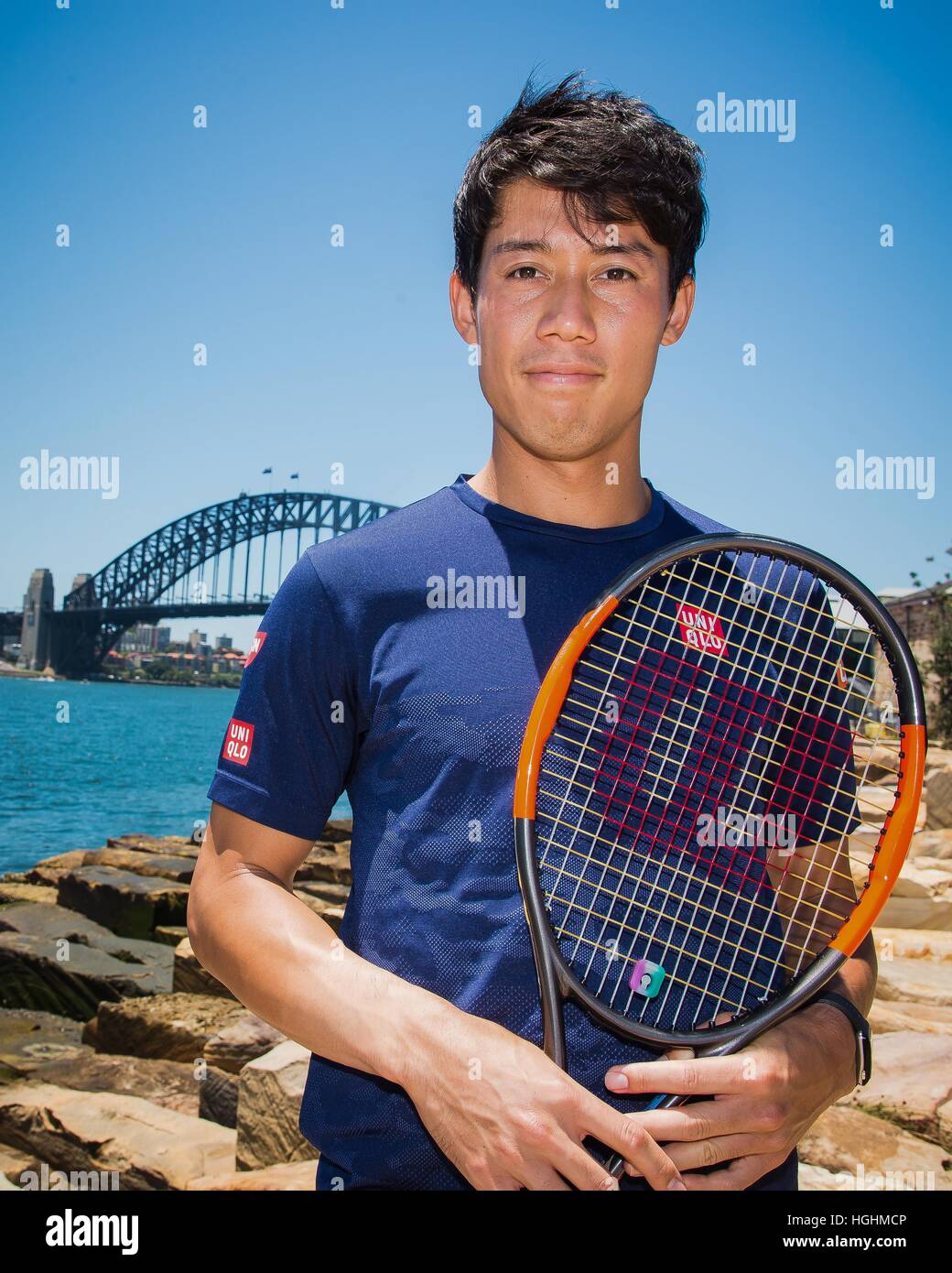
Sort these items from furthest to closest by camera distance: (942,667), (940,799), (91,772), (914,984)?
1. (91,772)
2. (942,667)
3. (940,799)
4. (914,984)

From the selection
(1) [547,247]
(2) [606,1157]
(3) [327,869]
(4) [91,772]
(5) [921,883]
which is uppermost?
(1) [547,247]

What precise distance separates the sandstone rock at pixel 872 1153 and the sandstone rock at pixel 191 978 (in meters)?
4.05

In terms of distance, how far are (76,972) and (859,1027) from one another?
7940 mm

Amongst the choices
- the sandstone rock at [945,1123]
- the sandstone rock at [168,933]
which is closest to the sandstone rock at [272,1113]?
the sandstone rock at [945,1123]

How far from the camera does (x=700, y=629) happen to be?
5.76ft

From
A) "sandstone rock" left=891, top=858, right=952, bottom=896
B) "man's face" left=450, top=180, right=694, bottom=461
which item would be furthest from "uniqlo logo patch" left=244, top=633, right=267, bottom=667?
"sandstone rock" left=891, top=858, right=952, bottom=896

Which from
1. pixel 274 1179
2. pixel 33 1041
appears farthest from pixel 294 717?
pixel 33 1041

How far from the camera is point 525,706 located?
5.29ft

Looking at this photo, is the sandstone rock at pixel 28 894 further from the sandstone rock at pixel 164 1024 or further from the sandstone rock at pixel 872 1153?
the sandstone rock at pixel 872 1153

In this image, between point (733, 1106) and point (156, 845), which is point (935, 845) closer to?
point (733, 1106)

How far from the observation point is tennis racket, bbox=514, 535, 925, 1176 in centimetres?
161

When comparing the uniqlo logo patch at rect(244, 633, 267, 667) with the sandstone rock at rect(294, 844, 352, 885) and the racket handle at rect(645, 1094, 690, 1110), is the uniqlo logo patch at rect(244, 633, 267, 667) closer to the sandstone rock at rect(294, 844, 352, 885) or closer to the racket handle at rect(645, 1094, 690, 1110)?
the racket handle at rect(645, 1094, 690, 1110)

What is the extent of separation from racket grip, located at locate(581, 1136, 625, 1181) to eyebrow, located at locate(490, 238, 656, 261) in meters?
1.40
